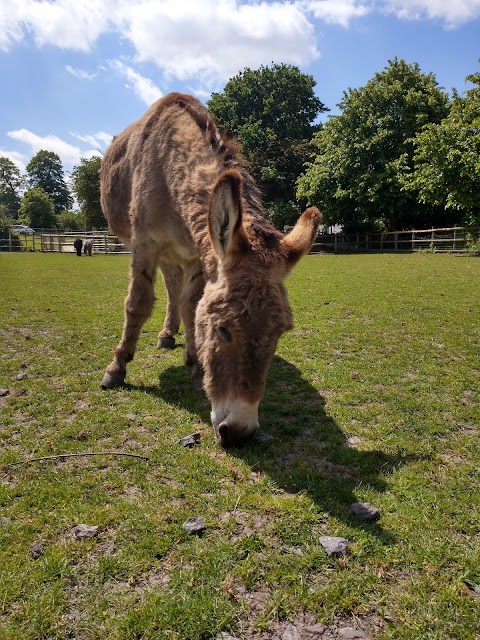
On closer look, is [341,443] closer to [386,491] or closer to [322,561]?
[386,491]

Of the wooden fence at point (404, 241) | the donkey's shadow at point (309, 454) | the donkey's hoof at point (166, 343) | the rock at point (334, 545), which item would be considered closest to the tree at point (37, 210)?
the wooden fence at point (404, 241)

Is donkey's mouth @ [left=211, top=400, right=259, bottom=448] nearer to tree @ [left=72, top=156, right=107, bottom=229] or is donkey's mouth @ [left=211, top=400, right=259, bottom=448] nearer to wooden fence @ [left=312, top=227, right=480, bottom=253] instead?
wooden fence @ [left=312, top=227, right=480, bottom=253]

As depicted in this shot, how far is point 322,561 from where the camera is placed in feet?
7.58

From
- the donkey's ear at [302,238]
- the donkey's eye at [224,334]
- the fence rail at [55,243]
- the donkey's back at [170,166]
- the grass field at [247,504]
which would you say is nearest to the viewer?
the grass field at [247,504]

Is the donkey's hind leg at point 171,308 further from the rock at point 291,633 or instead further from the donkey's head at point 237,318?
the rock at point 291,633

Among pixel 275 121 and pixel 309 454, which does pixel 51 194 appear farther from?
pixel 309 454

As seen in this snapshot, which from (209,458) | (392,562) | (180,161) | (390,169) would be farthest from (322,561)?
(390,169)

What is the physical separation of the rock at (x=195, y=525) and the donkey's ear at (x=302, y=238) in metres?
2.15

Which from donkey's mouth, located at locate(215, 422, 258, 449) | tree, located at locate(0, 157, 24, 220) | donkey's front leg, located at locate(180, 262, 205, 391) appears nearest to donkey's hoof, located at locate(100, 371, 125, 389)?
donkey's front leg, located at locate(180, 262, 205, 391)

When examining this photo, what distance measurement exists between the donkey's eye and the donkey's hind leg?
3779 mm

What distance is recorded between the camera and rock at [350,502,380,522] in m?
2.66

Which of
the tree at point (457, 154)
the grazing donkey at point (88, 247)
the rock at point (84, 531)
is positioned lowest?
the rock at point (84, 531)

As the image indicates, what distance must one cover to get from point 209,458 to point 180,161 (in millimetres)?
3416

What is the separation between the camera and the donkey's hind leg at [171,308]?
7020mm
